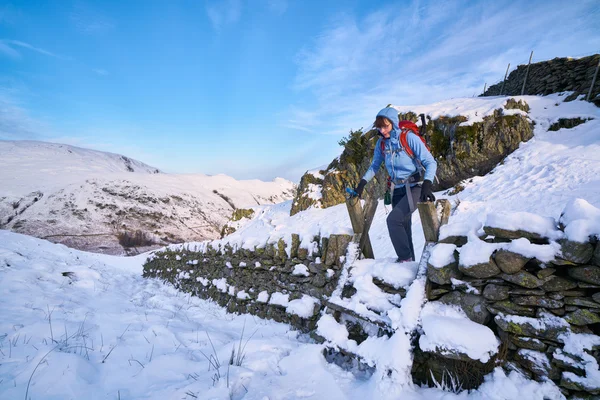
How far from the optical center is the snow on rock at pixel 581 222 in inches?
62.8

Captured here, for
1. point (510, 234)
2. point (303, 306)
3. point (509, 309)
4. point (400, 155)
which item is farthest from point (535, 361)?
point (303, 306)

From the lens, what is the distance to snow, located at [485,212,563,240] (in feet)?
5.98

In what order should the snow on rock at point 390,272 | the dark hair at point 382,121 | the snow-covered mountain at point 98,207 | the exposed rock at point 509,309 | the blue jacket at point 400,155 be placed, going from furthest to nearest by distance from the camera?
the snow-covered mountain at point 98,207 < the dark hair at point 382,121 < the blue jacket at point 400,155 < the snow on rock at point 390,272 < the exposed rock at point 509,309

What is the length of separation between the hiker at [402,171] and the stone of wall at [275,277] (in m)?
0.68

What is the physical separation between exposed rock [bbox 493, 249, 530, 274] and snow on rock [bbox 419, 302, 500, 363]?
49cm

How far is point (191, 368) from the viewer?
7.90 feet

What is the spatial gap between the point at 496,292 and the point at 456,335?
473mm

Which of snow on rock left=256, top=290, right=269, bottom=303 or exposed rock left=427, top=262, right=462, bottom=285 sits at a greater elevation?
exposed rock left=427, top=262, right=462, bottom=285

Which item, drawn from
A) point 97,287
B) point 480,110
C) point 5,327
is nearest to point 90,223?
point 97,287

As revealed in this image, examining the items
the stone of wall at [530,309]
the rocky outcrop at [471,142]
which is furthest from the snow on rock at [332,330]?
the rocky outcrop at [471,142]

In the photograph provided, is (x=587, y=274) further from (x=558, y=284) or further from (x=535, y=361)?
(x=535, y=361)

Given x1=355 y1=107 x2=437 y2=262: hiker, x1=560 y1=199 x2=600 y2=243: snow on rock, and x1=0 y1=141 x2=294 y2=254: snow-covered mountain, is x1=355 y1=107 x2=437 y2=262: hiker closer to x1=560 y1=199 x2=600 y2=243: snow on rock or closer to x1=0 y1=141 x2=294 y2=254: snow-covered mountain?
x1=560 y1=199 x2=600 y2=243: snow on rock

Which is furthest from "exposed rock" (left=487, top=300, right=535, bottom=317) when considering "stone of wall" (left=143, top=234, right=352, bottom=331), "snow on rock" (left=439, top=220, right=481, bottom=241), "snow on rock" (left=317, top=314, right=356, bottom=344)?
"stone of wall" (left=143, top=234, right=352, bottom=331)

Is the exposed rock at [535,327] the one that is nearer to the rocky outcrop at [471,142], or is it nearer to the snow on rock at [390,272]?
the snow on rock at [390,272]
